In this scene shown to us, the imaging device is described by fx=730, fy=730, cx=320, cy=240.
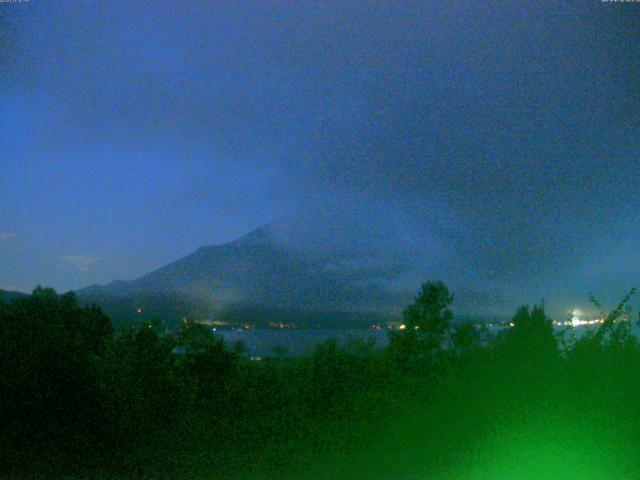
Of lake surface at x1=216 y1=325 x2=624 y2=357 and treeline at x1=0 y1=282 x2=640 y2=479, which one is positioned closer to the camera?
treeline at x1=0 y1=282 x2=640 y2=479

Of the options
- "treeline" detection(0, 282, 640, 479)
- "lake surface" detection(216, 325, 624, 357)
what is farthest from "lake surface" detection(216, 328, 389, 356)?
"treeline" detection(0, 282, 640, 479)

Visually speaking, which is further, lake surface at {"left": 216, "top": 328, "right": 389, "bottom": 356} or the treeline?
lake surface at {"left": 216, "top": 328, "right": 389, "bottom": 356}

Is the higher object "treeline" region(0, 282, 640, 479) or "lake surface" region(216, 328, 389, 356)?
"lake surface" region(216, 328, 389, 356)

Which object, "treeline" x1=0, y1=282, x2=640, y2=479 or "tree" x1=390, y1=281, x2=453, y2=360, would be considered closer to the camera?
"treeline" x1=0, y1=282, x2=640, y2=479

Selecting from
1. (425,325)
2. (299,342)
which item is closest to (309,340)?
(299,342)

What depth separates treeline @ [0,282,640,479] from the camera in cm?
870

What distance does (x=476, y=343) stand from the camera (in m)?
12.4

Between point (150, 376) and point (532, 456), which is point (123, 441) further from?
point (532, 456)

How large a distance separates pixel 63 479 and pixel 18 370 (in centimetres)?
201

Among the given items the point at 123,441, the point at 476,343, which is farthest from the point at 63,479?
the point at 476,343

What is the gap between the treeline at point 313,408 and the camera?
870 centimetres

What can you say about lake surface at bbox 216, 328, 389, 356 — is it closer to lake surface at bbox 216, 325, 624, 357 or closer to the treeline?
lake surface at bbox 216, 325, 624, 357

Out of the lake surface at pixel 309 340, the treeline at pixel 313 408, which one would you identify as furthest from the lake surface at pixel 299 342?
the treeline at pixel 313 408

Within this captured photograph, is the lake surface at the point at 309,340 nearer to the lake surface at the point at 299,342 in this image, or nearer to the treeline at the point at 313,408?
the lake surface at the point at 299,342
